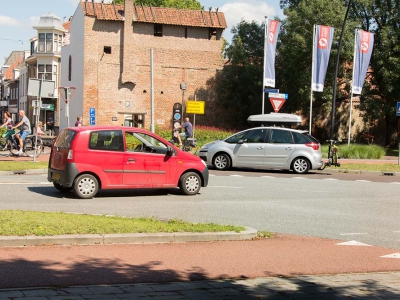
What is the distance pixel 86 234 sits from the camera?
867 cm

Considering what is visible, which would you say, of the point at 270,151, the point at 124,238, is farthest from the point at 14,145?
the point at 124,238

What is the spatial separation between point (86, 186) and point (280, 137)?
1100 cm

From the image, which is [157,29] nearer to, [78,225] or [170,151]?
[170,151]

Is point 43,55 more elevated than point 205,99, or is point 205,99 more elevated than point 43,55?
point 43,55

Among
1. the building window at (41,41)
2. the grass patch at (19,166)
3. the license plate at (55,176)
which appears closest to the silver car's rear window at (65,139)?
the license plate at (55,176)

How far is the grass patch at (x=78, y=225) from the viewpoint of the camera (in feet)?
28.4

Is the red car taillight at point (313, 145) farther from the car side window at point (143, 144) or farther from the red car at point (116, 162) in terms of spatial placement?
the car side window at point (143, 144)

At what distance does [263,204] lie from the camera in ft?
46.8

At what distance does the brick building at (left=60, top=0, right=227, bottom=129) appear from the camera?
178 ft

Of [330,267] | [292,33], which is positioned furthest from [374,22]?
[330,267]

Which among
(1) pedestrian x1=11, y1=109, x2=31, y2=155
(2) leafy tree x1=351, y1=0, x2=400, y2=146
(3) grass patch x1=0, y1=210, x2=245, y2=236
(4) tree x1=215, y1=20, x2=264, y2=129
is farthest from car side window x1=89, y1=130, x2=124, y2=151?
(4) tree x1=215, y1=20, x2=264, y2=129

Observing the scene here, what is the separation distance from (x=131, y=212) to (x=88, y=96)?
141 feet

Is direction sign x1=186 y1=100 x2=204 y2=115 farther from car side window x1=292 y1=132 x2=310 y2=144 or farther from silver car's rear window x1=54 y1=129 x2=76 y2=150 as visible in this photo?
silver car's rear window x1=54 y1=129 x2=76 y2=150

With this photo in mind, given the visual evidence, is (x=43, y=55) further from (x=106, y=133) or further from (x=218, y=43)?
(x=106, y=133)
